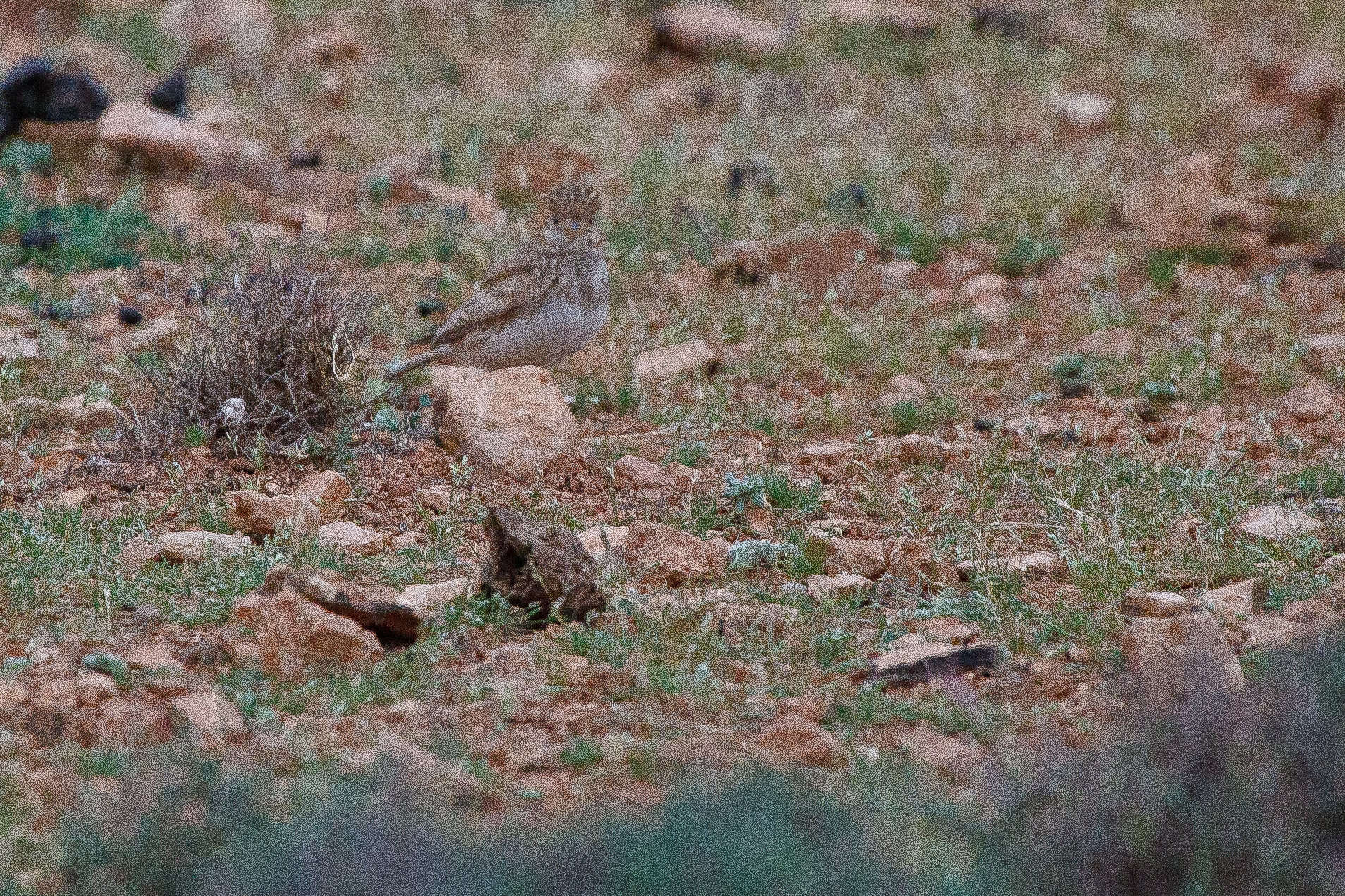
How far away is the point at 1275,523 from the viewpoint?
17.3 ft

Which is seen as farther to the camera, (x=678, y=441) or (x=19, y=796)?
(x=678, y=441)

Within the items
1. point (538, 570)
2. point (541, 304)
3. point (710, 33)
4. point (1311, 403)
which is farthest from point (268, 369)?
point (710, 33)

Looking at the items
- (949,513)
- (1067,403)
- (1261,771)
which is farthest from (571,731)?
(1067,403)

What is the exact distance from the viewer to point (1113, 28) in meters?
13.0

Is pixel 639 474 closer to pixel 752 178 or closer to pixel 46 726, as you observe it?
pixel 46 726

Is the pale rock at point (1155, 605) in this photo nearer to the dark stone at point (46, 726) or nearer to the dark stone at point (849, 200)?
the dark stone at point (46, 726)

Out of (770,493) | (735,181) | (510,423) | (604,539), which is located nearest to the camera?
(604,539)

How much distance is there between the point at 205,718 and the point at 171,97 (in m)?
6.70

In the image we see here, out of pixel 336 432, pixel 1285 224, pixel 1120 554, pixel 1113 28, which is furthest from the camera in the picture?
pixel 1113 28

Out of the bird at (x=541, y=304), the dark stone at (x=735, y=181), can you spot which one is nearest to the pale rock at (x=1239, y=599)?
the bird at (x=541, y=304)

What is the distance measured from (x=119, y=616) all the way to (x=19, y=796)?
3.62ft

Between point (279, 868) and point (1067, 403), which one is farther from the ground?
point (279, 868)

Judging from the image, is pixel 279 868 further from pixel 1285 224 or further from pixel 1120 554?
pixel 1285 224

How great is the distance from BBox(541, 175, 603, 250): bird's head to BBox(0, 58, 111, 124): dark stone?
3381 mm
